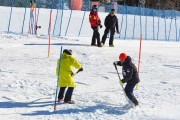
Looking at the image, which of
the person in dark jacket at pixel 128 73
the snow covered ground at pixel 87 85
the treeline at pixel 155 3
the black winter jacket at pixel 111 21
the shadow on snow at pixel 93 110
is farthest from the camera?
the treeline at pixel 155 3

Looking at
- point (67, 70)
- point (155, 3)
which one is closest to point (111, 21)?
point (67, 70)

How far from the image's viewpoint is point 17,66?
13.7 metres

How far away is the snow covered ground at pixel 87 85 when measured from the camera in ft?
30.8

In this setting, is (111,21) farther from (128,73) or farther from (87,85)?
(128,73)

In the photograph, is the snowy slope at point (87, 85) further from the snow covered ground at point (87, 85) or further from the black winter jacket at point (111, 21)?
the black winter jacket at point (111, 21)

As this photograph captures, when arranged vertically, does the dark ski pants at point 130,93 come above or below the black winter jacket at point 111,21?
below

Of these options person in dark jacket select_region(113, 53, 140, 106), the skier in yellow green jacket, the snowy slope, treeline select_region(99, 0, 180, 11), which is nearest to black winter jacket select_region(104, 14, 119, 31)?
the snowy slope

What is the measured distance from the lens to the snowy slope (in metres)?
9.38

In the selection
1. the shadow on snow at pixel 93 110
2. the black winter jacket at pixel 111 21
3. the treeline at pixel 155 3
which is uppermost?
the treeline at pixel 155 3

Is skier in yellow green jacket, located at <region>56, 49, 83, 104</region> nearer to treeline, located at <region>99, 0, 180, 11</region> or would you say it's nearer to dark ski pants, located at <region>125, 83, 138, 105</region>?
dark ski pants, located at <region>125, 83, 138, 105</region>

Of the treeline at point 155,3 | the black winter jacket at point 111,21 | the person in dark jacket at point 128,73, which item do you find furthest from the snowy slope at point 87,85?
the treeline at point 155,3

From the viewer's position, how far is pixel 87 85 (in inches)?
470

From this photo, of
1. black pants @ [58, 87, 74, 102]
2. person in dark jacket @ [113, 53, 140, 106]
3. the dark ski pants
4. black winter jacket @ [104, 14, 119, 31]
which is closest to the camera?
person in dark jacket @ [113, 53, 140, 106]

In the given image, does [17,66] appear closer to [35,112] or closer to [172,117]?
[35,112]
